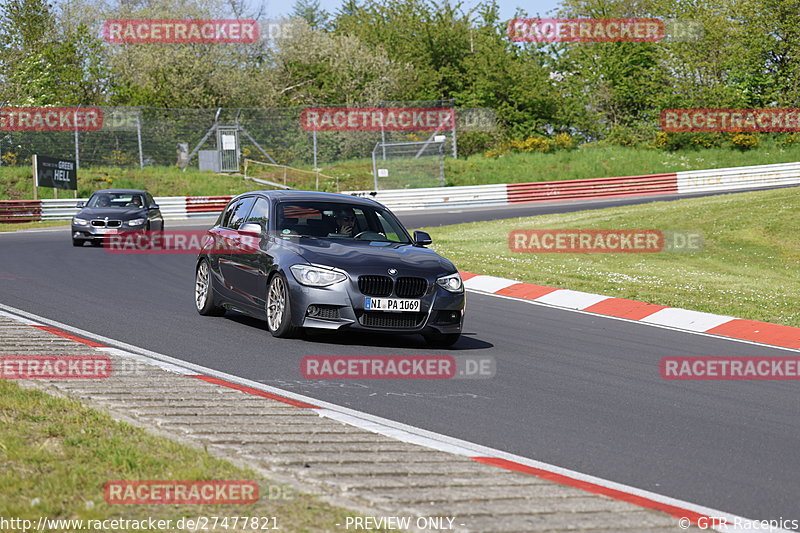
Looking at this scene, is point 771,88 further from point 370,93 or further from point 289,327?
point 289,327

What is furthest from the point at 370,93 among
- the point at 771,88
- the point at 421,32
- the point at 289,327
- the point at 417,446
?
the point at 417,446

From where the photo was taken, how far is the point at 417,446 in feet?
19.6

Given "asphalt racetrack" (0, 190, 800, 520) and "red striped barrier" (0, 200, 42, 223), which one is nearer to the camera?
"asphalt racetrack" (0, 190, 800, 520)

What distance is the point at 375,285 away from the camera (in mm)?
10289

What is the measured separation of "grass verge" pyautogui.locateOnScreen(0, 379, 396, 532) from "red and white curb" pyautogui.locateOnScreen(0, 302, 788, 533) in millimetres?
1333

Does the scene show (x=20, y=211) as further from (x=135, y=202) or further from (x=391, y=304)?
(x=391, y=304)

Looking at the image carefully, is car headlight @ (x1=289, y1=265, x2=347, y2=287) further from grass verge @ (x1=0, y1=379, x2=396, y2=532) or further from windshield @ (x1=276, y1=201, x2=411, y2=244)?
grass verge @ (x1=0, y1=379, x2=396, y2=532)

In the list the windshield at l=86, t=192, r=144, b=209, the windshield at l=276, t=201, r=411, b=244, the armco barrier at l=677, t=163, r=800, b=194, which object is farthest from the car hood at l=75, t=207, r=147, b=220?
the armco barrier at l=677, t=163, r=800, b=194

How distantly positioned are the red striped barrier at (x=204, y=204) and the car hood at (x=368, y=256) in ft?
99.6

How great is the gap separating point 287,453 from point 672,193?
46.2 metres

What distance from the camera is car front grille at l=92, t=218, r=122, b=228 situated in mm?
24953

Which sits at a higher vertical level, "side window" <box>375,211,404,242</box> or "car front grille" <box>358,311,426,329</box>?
"side window" <box>375,211,404,242</box>

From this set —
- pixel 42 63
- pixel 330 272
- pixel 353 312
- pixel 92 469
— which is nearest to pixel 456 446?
pixel 92 469

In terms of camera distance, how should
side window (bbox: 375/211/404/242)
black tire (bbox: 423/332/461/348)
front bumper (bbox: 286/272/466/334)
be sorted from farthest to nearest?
side window (bbox: 375/211/404/242) → black tire (bbox: 423/332/461/348) → front bumper (bbox: 286/272/466/334)
